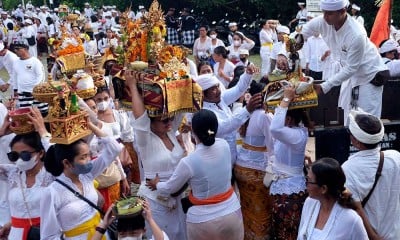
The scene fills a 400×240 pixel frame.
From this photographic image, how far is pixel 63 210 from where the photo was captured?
12.0 ft

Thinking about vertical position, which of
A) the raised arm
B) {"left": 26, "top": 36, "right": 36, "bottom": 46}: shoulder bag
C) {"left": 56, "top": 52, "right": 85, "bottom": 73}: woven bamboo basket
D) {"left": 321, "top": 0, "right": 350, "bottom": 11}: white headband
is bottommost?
the raised arm

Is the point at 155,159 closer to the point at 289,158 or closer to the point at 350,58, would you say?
the point at 289,158

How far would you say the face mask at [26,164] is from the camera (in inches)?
162

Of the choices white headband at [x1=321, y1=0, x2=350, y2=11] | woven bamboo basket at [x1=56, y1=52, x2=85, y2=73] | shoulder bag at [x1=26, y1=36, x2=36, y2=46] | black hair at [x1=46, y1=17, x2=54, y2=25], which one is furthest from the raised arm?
black hair at [x1=46, y1=17, x2=54, y2=25]

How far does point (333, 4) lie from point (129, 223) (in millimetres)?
3051

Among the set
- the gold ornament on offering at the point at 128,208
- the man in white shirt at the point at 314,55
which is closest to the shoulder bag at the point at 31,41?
the man in white shirt at the point at 314,55

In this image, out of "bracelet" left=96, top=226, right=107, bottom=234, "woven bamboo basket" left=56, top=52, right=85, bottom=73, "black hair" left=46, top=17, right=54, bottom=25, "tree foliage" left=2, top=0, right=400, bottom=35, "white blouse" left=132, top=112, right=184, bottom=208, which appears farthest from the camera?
"black hair" left=46, top=17, right=54, bottom=25

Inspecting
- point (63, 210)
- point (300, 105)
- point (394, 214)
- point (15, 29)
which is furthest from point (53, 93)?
point (15, 29)

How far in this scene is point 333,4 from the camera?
16.9 feet

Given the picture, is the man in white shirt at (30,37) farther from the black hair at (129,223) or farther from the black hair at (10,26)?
the black hair at (129,223)

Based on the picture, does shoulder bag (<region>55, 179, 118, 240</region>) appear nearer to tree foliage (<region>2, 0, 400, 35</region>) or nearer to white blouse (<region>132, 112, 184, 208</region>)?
white blouse (<region>132, 112, 184, 208</region>)

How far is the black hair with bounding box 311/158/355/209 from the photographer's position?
3.36m

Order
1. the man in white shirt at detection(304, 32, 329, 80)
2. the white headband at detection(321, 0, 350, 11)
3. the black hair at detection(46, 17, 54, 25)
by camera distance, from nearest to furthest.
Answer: the white headband at detection(321, 0, 350, 11) < the man in white shirt at detection(304, 32, 329, 80) < the black hair at detection(46, 17, 54, 25)

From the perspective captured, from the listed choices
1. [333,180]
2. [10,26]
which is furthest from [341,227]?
[10,26]
